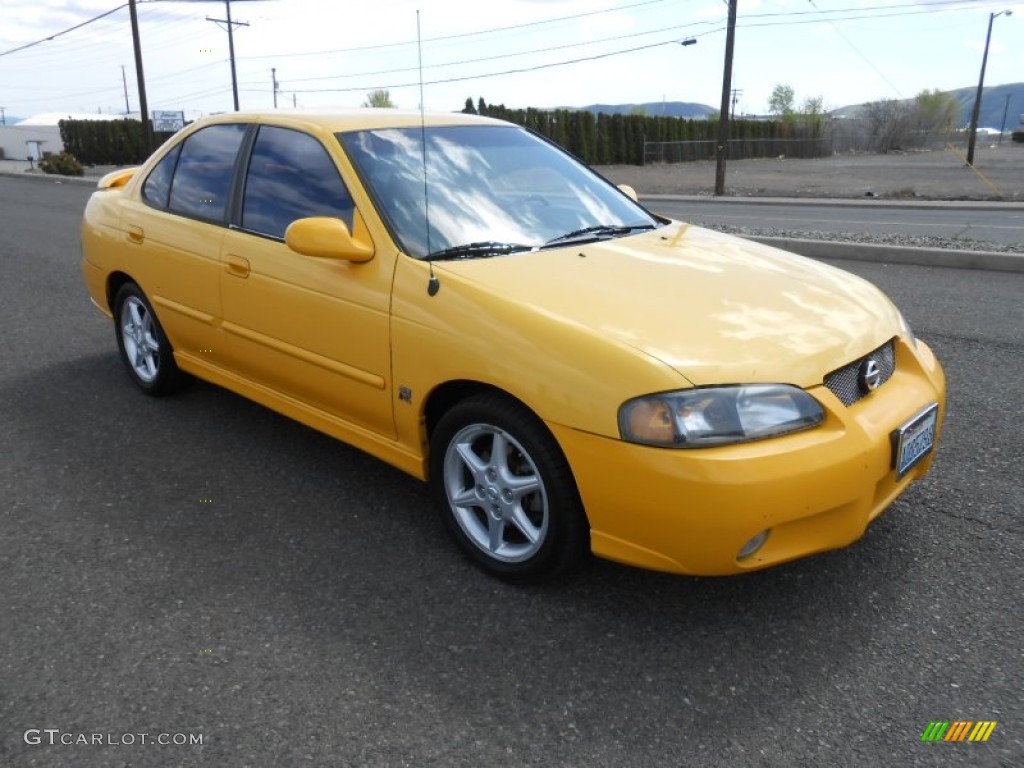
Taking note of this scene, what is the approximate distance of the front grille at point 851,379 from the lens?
8.65ft

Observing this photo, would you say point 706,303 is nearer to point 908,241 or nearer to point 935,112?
point 908,241

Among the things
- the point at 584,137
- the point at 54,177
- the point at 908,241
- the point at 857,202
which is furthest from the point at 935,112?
the point at 908,241

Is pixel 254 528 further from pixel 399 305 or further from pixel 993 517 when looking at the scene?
pixel 993 517

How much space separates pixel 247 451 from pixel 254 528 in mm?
828

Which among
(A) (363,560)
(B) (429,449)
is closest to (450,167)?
(B) (429,449)

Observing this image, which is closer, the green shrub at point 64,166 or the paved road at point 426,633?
the paved road at point 426,633

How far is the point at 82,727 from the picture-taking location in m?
2.22

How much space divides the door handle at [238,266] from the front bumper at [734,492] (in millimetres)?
1789

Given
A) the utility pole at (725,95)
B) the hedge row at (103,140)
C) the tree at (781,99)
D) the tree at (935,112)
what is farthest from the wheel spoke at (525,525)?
the tree at (781,99)

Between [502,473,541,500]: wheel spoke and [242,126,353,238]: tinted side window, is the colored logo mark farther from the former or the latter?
[242,126,353,238]: tinted side window

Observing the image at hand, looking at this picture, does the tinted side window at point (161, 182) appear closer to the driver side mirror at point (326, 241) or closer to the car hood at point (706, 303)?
the driver side mirror at point (326, 241)

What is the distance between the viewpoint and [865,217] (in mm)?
16969

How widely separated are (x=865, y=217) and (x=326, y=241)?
16201 millimetres

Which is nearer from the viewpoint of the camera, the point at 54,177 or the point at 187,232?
the point at 187,232
